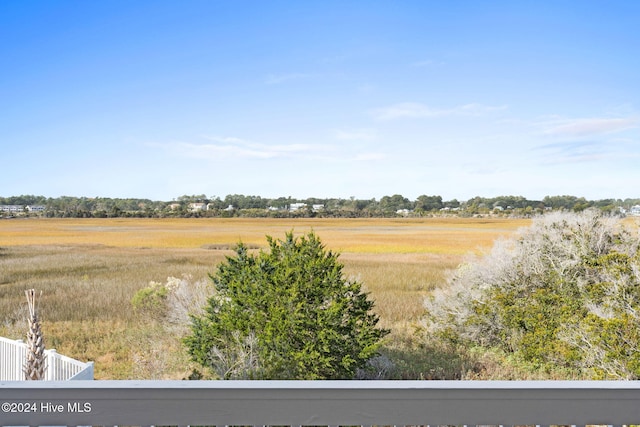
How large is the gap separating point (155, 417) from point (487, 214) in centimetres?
524

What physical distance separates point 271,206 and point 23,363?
119 inches

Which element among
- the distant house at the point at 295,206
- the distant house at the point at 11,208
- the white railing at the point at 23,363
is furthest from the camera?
the distant house at the point at 295,206

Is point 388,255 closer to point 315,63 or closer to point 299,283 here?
point 315,63

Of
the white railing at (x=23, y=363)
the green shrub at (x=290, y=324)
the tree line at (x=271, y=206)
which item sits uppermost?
the tree line at (x=271, y=206)

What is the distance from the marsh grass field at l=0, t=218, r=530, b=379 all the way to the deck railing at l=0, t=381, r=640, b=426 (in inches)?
107

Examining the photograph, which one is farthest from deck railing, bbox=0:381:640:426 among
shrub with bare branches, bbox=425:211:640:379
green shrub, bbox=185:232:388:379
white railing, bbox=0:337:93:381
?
shrub with bare branches, bbox=425:211:640:379

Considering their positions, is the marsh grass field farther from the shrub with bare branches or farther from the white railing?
the white railing

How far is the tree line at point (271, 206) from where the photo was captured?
18.1 feet

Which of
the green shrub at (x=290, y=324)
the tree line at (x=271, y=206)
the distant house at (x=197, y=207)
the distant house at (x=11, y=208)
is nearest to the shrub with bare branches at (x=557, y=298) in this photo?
the tree line at (x=271, y=206)

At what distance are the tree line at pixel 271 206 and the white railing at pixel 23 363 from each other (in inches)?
88.5

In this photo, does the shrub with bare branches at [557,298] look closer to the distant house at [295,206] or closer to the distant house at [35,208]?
the distant house at [295,206]

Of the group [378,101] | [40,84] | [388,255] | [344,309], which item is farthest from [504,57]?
[40,84]

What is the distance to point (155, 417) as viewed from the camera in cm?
98

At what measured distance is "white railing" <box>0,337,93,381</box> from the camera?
3.10 meters
